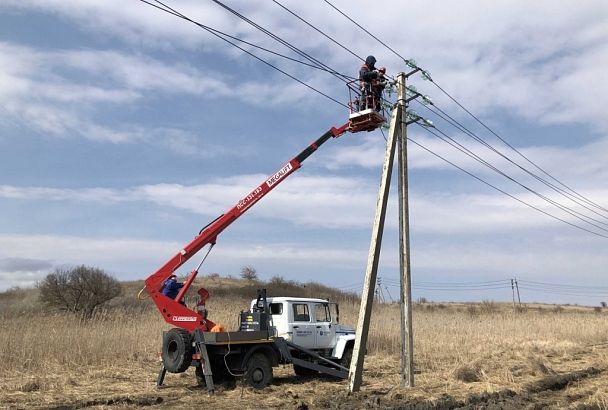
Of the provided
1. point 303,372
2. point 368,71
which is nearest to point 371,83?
point 368,71

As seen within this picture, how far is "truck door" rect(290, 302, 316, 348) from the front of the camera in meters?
16.0

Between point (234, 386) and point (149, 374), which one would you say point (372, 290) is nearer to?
point (234, 386)

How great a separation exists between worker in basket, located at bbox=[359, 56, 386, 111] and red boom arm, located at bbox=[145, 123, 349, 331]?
55.1 inches

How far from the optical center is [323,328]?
16.8 meters

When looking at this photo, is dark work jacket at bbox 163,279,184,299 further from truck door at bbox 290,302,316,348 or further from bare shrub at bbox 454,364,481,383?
bare shrub at bbox 454,364,481,383

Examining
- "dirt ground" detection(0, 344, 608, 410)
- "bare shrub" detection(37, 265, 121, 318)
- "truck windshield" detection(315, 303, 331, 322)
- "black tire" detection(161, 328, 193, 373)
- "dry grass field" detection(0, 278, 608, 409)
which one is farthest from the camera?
→ "bare shrub" detection(37, 265, 121, 318)

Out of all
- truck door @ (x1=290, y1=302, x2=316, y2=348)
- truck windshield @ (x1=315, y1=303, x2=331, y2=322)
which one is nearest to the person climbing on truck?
truck door @ (x1=290, y1=302, x2=316, y2=348)

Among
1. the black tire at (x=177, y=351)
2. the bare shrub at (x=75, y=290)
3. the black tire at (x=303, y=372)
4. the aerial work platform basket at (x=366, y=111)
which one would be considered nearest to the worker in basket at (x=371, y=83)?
the aerial work platform basket at (x=366, y=111)

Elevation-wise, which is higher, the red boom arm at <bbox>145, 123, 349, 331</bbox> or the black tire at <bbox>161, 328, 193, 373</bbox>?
the red boom arm at <bbox>145, 123, 349, 331</bbox>

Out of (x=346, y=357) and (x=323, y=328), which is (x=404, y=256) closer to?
(x=323, y=328)

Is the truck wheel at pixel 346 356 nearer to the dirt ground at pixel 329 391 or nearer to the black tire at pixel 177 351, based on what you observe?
the dirt ground at pixel 329 391

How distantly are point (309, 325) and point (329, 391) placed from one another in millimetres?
2858

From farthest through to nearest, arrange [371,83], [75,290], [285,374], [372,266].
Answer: [75,290], [285,374], [371,83], [372,266]

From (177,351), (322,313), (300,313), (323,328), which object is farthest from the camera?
(322,313)
